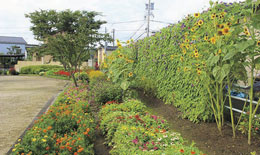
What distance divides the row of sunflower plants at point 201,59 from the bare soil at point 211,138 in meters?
0.16

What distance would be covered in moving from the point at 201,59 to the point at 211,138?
1336 millimetres

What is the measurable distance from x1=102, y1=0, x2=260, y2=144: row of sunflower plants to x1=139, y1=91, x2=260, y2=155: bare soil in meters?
0.16

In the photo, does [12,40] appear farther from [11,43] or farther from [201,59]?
[201,59]

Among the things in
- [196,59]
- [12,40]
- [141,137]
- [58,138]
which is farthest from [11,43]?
[141,137]

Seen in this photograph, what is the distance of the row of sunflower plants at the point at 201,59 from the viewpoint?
8.24 ft

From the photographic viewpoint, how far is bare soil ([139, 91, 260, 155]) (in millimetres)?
2675

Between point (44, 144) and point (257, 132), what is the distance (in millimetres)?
3067

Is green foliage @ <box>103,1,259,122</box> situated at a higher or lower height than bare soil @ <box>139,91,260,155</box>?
higher

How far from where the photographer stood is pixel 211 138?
3090 mm

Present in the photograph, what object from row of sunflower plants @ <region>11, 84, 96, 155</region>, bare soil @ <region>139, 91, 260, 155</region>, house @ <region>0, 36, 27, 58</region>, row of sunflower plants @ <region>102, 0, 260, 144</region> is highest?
house @ <region>0, 36, 27, 58</region>

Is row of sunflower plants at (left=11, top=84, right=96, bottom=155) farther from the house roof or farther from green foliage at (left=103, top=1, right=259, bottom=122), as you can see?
the house roof

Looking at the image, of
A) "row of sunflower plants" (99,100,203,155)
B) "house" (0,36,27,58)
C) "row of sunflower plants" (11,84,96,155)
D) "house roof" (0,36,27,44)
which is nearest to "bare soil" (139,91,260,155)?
"row of sunflower plants" (99,100,203,155)

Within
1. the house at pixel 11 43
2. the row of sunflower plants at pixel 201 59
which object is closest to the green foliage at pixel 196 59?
the row of sunflower plants at pixel 201 59

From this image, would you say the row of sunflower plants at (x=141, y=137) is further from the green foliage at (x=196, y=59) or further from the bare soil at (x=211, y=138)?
the green foliage at (x=196, y=59)
